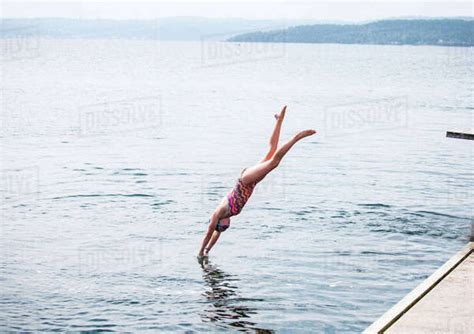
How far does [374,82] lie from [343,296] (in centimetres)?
7585

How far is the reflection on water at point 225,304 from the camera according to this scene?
1188 cm

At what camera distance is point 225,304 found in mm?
12773

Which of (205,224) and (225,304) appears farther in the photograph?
(205,224)

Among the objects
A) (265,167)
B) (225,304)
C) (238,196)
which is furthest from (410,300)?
(238,196)

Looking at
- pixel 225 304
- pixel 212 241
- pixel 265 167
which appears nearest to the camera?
pixel 225 304

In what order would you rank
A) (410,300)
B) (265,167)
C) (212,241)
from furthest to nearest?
(212,241) → (265,167) → (410,300)

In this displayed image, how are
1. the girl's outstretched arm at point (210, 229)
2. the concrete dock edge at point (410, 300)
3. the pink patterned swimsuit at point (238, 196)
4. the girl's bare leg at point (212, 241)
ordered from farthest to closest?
the girl's bare leg at point (212, 241) < the girl's outstretched arm at point (210, 229) < the pink patterned swimsuit at point (238, 196) < the concrete dock edge at point (410, 300)

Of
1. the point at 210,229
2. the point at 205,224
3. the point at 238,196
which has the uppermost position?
the point at 238,196

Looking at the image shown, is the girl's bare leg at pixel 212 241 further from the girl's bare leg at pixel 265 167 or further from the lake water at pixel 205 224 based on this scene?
the girl's bare leg at pixel 265 167

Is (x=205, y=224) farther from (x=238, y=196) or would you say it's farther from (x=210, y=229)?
(x=238, y=196)

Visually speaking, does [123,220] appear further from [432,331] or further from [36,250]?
[432,331]

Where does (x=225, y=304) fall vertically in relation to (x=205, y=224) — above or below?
below

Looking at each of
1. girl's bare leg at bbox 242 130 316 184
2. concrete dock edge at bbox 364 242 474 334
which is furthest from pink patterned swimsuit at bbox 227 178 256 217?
concrete dock edge at bbox 364 242 474 334

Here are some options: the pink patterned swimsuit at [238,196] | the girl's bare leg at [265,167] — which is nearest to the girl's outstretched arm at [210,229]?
the pink patterned swimsuit at [238,196]
